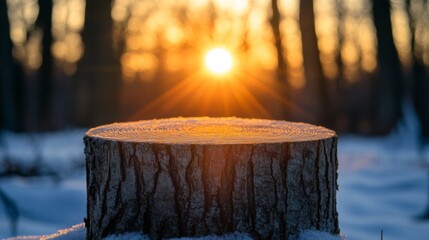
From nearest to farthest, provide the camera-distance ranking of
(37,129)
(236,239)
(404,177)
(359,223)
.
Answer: (236,239), (359,223), (404,177), (37,129)

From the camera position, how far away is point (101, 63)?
8.57 metres

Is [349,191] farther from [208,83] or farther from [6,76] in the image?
[208,83]

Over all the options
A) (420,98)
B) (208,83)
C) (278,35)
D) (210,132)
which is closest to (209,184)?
(210,132)

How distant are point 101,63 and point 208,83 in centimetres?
1226

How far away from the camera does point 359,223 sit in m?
5.27

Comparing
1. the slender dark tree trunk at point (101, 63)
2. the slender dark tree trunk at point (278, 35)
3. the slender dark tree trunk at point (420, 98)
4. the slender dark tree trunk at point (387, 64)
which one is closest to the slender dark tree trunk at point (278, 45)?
the slender dark tree trunk at point (278, 35)

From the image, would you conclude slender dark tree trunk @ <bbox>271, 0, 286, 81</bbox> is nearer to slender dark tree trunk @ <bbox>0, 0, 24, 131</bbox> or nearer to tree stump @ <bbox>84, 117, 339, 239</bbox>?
slender dark tree trunk @ <bbox>0, 0, 24, 131</bbox>

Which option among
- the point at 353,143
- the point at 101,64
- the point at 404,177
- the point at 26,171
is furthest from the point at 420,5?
the point at 26,171

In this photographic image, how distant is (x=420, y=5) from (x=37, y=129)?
46.5 ft

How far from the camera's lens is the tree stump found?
189 centimetres

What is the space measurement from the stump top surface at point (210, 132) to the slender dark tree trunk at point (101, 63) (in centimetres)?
613

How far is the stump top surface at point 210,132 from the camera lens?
2.01m

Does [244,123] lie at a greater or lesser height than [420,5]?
lesser

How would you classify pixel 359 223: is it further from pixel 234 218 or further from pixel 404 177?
pixel 234 218
